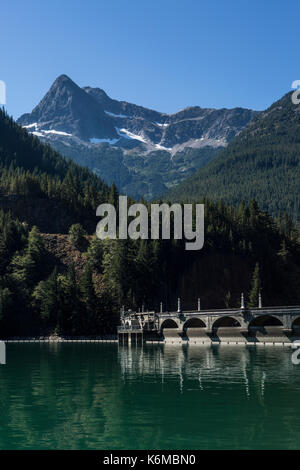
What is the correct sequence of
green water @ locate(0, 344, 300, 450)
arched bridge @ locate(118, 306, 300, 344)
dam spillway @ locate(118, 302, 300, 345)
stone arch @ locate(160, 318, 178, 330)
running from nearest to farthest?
1. green water @ locate(0, 344, 300, 450)
2. arched bridge @ locate(118, 306, 300, 344)
3. dam spillway @ locate(118, 302, 300, 345)
4. stone arch @ locate(160, 318, 178, 330)

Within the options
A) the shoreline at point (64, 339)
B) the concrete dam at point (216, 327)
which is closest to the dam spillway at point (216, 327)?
the concrete dam at point (216, 327)

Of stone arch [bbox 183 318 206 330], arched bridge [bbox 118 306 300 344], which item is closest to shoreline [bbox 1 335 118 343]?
arched bridge [bbox 118 306 300 344]

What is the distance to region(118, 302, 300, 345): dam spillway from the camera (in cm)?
10838

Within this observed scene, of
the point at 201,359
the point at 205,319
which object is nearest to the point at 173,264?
the point at 205,319

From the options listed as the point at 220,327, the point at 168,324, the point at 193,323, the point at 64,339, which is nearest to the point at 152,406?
the point at 220,327

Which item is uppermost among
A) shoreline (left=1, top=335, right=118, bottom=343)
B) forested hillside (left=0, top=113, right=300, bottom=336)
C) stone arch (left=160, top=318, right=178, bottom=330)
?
forested hillside (left=0, top=113, right=300, bottom=336)

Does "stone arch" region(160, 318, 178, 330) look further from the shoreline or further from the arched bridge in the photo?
the shoreline

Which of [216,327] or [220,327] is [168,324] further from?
[216,327]

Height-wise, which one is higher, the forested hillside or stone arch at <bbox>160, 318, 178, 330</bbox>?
the forested hillside

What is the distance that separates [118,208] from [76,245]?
2344 centimetres

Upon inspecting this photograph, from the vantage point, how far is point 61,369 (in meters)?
72.1

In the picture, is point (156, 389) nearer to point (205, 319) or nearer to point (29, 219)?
point (205, 319)

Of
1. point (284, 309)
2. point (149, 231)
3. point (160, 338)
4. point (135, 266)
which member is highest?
point (149, 231)

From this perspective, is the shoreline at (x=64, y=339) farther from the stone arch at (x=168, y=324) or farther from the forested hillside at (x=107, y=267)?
the stone arch at (x=168, y=324)
